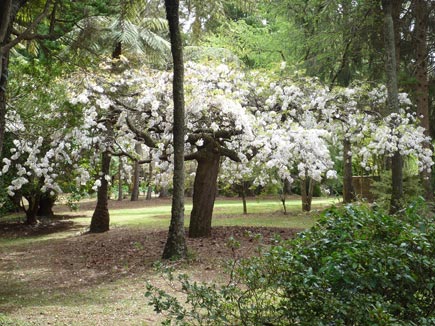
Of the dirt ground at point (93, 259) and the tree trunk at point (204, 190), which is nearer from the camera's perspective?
the dirt ground at point (93, 259)

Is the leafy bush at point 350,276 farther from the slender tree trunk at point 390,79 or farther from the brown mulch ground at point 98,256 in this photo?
the slender tree trunk at point 390,79

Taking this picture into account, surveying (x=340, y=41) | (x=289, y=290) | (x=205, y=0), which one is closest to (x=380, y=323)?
(x=289, y=290)

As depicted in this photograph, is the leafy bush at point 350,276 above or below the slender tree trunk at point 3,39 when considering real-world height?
below

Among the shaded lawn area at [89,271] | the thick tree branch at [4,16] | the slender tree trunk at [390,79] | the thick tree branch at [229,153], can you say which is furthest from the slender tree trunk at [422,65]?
the thick tree branch at [4,16]

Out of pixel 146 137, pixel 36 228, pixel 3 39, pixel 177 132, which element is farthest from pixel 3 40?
pixel 36 228

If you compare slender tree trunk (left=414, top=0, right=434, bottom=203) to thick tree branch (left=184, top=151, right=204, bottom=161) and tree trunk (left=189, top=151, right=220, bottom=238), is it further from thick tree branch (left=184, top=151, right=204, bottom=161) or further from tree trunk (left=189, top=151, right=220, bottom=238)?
thick tree branch (left=184, top=151, right=204, bottom=161)

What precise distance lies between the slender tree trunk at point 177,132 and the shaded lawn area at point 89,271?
0.51m

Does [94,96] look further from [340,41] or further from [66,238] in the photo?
[340,41]

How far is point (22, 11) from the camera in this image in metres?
8.32

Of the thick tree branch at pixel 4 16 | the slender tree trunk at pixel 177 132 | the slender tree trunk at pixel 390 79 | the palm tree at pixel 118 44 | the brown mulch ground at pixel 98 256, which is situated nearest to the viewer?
the thick tree branch at pixel 4 16

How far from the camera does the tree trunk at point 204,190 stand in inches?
489

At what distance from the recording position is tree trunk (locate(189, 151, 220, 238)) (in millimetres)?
12430

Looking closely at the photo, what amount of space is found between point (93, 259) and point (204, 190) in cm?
326

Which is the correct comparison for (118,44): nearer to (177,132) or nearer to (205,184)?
(205,184)
